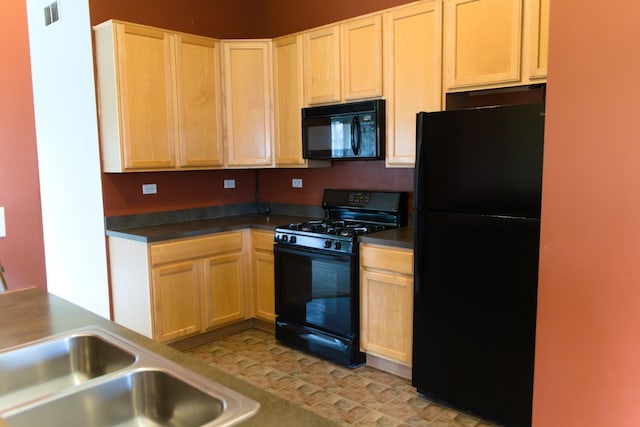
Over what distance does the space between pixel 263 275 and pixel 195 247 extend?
62 centimetres

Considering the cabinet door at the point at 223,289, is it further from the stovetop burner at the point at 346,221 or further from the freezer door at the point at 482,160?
the freezer door at the point at 482,160

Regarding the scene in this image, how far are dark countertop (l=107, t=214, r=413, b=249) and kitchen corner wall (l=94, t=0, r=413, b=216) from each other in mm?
215

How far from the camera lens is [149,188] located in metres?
4.06

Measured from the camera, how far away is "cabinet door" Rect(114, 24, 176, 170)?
3529mm

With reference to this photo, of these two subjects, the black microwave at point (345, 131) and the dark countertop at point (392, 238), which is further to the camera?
the black microwave at point (345, 131)

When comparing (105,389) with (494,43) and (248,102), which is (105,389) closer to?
(494,43)

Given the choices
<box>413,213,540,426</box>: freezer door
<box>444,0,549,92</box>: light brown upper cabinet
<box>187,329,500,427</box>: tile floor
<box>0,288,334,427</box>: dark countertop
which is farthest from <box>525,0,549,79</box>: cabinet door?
<box>0,288,334,427</box>: dark countertop

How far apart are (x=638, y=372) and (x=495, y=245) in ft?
3.51

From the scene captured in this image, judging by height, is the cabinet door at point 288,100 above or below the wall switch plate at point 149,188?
above

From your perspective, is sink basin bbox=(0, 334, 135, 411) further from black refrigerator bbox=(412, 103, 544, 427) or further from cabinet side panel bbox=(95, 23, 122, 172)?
cabinet side panel bbox=(95, 23, 122, 172)

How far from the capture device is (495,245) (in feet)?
8.21

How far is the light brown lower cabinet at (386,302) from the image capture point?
3.06 metres

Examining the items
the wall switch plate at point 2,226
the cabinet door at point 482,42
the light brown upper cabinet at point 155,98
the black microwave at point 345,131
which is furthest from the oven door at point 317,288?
the wall switch plate at point 2,226

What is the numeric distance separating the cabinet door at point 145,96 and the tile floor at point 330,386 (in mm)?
1550
